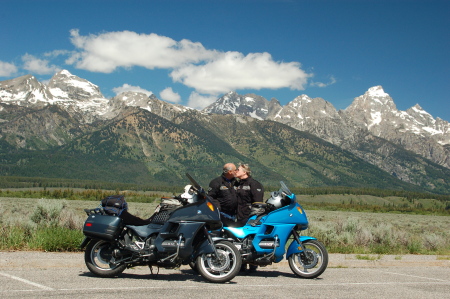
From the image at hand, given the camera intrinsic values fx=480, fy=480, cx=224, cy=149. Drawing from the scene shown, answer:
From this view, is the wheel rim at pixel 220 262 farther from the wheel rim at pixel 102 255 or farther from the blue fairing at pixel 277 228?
the wheel rim at pixel 102 255

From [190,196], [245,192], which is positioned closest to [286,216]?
[245,192]

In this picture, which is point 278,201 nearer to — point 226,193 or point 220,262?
point 226,193

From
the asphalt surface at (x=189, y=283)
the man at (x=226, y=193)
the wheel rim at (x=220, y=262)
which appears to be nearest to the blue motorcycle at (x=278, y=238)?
the asphalt surface at (x=189, y=283)

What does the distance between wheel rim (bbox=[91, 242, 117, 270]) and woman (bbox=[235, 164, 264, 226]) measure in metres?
2.90

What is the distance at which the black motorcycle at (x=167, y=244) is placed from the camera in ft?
29.0

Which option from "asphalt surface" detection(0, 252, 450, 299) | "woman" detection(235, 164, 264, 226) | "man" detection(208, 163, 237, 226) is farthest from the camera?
"woman" detection(235, 164, 264, 226)

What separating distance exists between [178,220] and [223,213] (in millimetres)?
1595

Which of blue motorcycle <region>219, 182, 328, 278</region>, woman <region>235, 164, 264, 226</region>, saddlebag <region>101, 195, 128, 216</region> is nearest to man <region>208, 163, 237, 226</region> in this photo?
Result: woman <region>235, 164, 264, 226</region>

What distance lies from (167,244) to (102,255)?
135cm

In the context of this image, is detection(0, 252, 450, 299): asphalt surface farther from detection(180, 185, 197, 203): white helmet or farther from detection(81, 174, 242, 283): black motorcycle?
detection(180, 185, 197, 203): white helmet

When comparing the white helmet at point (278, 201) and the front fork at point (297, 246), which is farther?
the front fork at point (297, 246)

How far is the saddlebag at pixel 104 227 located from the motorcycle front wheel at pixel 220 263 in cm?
164

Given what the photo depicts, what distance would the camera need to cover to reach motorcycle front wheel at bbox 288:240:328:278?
10094 millimetres

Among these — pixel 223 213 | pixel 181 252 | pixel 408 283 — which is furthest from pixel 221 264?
pixel 408 283
